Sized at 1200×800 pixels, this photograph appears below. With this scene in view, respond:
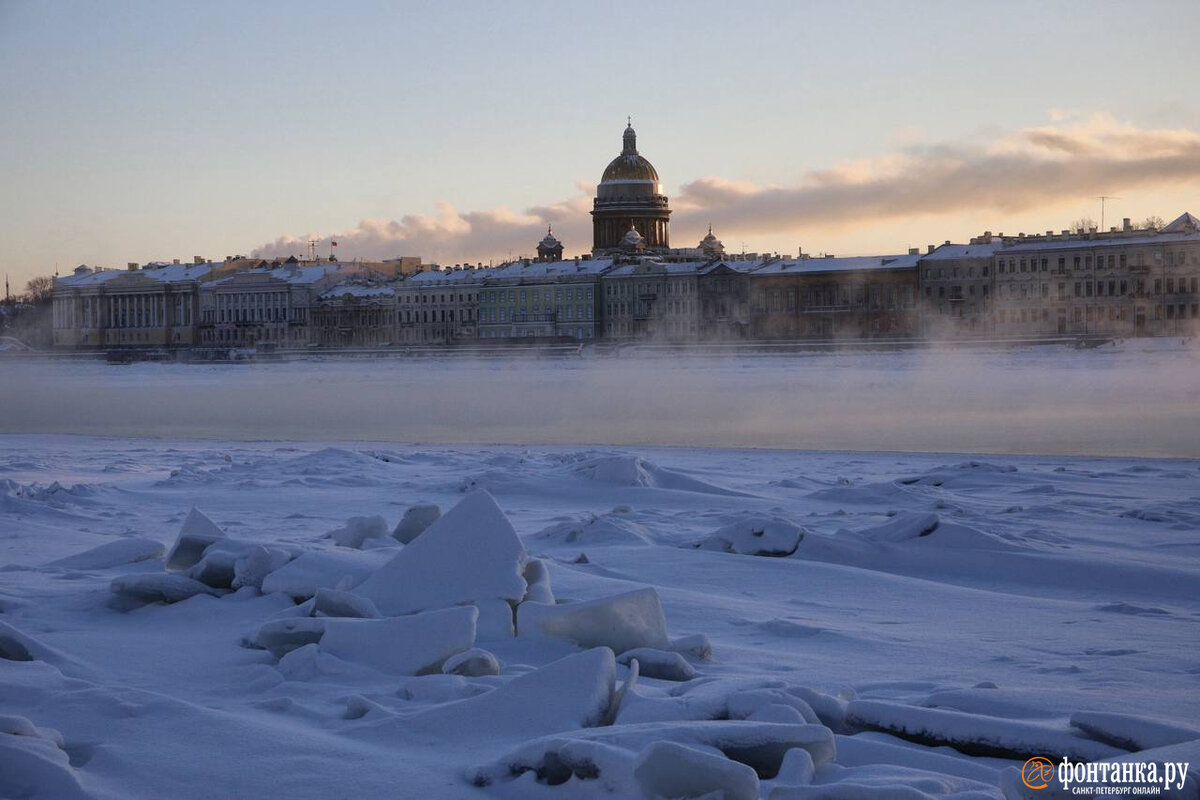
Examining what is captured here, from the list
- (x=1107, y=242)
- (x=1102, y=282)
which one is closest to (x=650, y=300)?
(x=1102, y=282)

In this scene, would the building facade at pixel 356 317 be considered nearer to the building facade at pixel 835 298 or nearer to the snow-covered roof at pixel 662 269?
the snow-covered roof at pixel 662 269

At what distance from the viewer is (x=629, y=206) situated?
320 ft

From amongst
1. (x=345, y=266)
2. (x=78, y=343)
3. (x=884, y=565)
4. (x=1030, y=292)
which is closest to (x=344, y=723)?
(x=884, y=565)

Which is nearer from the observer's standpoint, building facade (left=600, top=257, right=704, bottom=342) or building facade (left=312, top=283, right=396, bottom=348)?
building facade (left=600, top=257, right=704, bottom=342)

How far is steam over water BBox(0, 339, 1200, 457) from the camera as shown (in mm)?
16234

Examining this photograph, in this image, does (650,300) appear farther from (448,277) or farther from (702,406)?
(702,406)

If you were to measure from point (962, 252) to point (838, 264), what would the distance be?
751 centimetres

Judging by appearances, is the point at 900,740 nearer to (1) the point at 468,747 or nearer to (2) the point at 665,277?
(1) the point at 468,747

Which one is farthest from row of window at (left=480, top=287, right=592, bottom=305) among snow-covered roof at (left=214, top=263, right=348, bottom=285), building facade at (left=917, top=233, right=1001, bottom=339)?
building facade at (left=917, top=233, right=1001, bottom=339)

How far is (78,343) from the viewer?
106062 millimetres

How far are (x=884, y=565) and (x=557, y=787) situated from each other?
3.49 metres

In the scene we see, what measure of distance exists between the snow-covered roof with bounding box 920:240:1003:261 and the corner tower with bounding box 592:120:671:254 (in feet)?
77.4

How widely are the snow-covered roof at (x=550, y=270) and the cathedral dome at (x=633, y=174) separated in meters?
8.16

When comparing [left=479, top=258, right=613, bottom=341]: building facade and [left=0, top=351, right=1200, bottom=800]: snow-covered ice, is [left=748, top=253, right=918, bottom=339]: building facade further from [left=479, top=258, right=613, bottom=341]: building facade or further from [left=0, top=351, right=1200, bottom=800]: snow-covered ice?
[left=0, top=351, right=1200, bottom=800]: snow-covered ice
